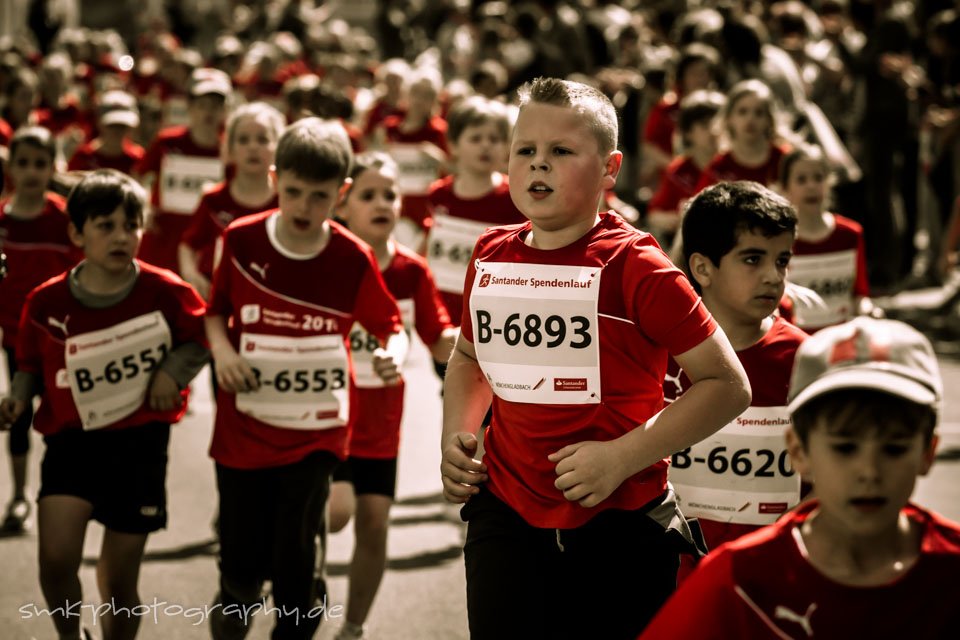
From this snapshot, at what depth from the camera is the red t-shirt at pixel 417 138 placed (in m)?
12.1

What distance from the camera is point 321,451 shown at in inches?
208

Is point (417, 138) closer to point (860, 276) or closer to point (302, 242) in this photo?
point (860, 276)

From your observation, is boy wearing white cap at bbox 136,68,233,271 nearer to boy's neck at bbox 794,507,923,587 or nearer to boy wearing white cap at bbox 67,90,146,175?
boy wearing white cap at bbox 67,90,146,175

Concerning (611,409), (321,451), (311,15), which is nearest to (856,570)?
(611,409)

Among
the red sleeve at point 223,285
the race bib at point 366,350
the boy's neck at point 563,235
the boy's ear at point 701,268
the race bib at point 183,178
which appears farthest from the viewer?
the race bib at point 183,178

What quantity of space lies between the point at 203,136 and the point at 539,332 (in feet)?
20.8

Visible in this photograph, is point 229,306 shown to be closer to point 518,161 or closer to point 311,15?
point 518,161

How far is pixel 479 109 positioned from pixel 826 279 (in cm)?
207

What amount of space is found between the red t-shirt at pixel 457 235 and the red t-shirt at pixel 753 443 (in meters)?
3.31

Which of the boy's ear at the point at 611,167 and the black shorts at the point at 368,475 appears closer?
the boy's ear at the point at 611,167

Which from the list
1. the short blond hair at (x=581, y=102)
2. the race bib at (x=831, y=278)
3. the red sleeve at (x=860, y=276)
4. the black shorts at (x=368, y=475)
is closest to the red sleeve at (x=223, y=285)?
the black shorts at (x=368, y=475)

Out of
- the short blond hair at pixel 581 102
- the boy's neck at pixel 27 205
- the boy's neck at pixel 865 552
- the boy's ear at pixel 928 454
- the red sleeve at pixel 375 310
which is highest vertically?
the short blond hair at pixel 581 102

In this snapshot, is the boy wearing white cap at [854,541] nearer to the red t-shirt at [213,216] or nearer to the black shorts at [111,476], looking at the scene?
the black shorts at [111,476]

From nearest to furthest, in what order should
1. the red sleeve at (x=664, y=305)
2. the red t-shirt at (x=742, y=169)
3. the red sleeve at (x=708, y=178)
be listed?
the red sleeve at (x=664, y=305), the red sleeve at (x=708, y=178), the red t-shirt at (x=742, y=169)
